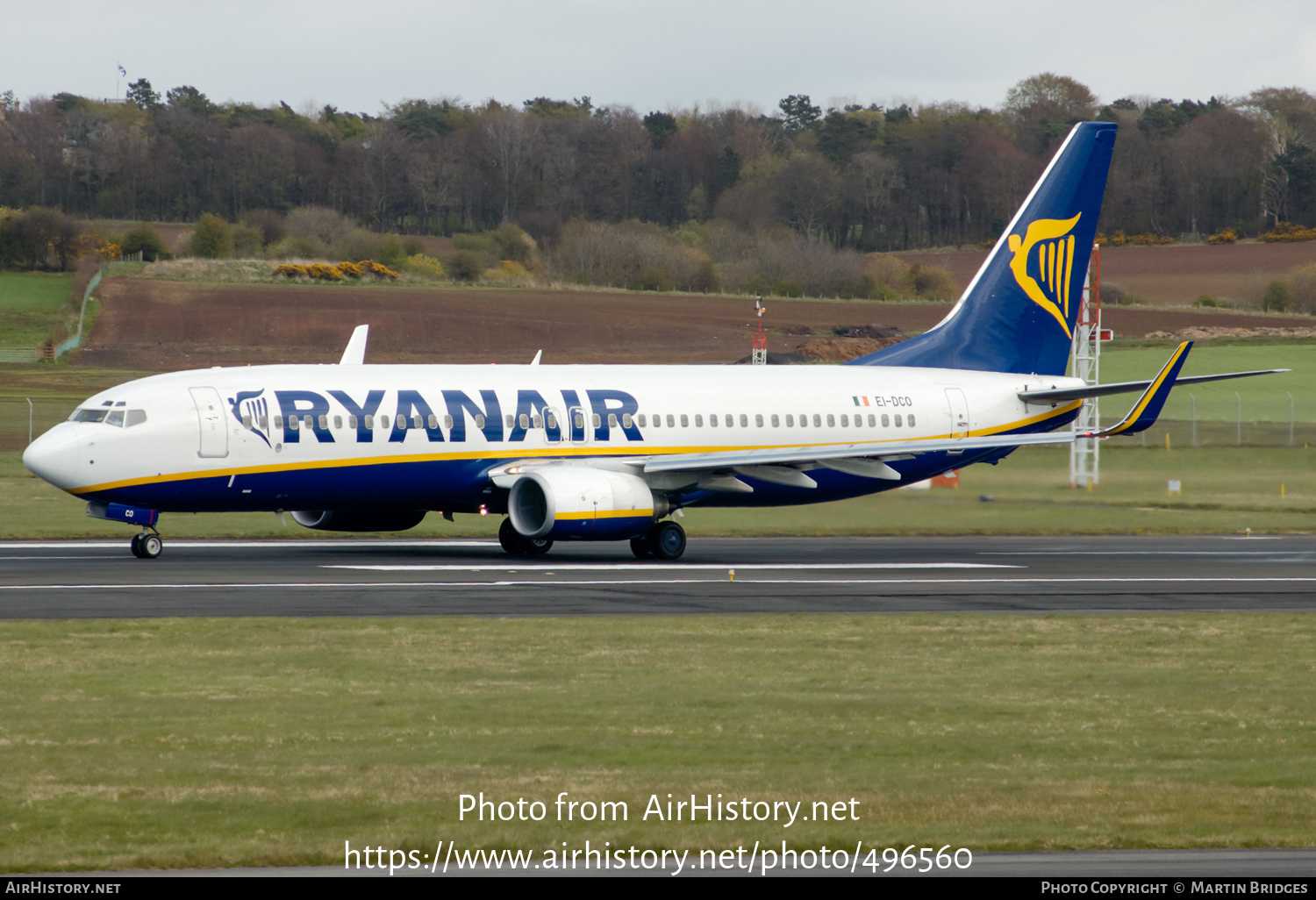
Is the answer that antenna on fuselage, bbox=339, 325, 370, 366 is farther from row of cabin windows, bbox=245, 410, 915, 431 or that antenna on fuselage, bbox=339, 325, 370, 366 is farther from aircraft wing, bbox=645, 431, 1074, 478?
aircraft wing, bbox=645, 431, 1074, 478

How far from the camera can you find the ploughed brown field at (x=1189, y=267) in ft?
369

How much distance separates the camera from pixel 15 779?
11.7m

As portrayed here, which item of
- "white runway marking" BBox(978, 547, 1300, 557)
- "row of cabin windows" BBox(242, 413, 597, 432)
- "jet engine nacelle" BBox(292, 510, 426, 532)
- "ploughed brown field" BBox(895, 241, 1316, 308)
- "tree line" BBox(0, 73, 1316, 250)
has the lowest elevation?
"white runway marking" BBox(978, 547, 1300, 557)

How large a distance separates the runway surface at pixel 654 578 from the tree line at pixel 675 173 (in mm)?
104657

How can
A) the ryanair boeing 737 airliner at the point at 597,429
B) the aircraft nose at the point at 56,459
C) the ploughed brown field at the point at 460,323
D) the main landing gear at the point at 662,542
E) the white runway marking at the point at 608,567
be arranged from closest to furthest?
the aircraft nose at the point at 56,459 < the white runway marking at the point at 608,567 < the ryanair boeing 737 airliner at the point at 597,429 < the main landing gear at the point at 662,542 < the ploughed brown field at the point at 460,323

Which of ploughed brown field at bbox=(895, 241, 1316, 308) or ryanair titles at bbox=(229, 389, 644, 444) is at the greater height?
ploughed brown field at bbox=(895, 241, 1316, 308)

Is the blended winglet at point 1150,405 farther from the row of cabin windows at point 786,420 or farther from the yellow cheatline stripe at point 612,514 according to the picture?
the yellow cheatline stripe at point 612,514

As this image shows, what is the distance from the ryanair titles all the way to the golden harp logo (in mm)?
10886

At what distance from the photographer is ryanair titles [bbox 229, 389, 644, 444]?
29.6m

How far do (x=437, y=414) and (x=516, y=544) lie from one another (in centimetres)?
322

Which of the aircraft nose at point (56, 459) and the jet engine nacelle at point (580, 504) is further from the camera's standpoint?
the jet engine nacelle at point (580, 504)

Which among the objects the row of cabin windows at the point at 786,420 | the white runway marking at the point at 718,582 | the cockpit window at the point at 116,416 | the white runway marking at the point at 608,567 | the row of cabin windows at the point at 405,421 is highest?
the cockpit window at the point at 116,416

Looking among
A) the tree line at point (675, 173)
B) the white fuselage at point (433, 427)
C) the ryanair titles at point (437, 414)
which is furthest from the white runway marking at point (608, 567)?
the tree line at point (675, 173)

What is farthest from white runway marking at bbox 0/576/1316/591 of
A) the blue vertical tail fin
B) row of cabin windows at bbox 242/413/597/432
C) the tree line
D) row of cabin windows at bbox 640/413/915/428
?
the tree line
